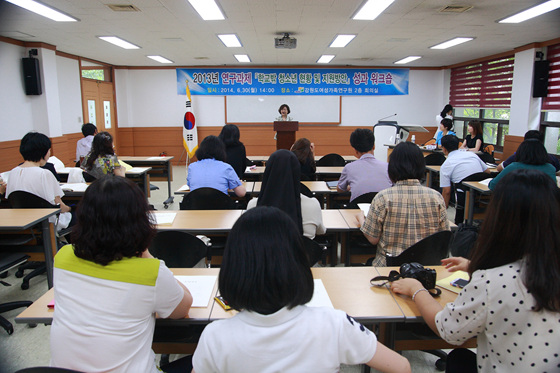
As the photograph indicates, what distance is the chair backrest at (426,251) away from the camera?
2104 mm

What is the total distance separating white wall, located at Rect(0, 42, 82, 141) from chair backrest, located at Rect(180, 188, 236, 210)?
488 centimetres

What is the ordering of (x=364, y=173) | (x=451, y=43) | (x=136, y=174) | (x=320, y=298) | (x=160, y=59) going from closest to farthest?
1. (x=320, y=298)
2. (x=364, y=173)
3. (x=136, y=174)
4. (x=451, y=43)
5. (x=160, y=59)

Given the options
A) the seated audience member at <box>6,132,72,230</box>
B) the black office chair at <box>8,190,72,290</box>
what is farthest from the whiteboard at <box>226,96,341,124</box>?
the black office chair at <box>8,190,72,290</box>

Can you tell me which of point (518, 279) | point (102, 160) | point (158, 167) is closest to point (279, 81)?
point (158, 167)

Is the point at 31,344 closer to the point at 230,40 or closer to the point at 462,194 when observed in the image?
the point at 462,194

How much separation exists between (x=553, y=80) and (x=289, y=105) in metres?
5.82

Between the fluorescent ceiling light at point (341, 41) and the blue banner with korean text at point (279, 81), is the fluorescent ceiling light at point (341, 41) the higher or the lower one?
the higher one

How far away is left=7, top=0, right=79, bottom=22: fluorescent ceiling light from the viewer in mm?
4416

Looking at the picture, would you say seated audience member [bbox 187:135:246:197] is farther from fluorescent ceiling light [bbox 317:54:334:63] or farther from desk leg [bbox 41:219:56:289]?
fluorescent ceiling light [bbox 317:54:334:63]

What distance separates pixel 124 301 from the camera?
121cm

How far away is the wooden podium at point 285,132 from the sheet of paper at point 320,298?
5.53 m

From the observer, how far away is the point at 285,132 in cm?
720

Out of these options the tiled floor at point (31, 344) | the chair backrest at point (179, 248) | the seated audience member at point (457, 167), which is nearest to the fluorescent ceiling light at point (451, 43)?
the seated audience member at point (457, 167)

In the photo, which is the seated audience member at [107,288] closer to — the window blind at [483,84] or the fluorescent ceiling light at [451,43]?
the fluorescent ceiling light at [451,43]
